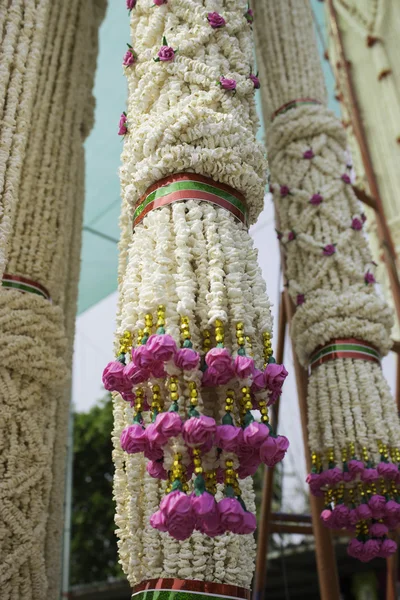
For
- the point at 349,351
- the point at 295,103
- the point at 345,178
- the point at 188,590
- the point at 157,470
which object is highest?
the point at 295,103

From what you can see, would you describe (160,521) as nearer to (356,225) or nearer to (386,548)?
(386,548)

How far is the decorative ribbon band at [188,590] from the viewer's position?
2.14 feet

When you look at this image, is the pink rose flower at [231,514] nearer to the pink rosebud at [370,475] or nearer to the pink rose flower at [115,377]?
the pink rose flower at [115,377]

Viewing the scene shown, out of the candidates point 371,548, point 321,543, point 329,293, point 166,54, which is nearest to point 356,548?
point 371,548

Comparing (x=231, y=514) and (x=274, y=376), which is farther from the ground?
(x=274, y=376)

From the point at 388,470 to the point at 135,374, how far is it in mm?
539

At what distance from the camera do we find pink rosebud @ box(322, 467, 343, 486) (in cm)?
106

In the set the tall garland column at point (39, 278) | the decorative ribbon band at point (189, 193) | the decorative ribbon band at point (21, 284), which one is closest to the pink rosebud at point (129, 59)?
the tall garland column at point (39, 278)

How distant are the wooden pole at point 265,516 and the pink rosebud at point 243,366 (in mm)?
1126

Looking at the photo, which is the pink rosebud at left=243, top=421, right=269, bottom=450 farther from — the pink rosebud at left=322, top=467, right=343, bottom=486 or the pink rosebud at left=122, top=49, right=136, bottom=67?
the pink rosebud at left=122, top=49, right=136, bottom=67

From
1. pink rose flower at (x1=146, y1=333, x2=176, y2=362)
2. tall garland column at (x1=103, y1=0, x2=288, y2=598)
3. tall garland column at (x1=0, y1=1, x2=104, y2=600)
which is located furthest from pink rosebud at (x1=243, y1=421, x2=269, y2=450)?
tall garland column at (x1=0, y1=1, x2=104, y2=600)

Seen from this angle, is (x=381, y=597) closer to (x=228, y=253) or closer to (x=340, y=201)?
(x=340, y=201)

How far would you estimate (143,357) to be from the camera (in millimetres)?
651

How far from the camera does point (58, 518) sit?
114cm
